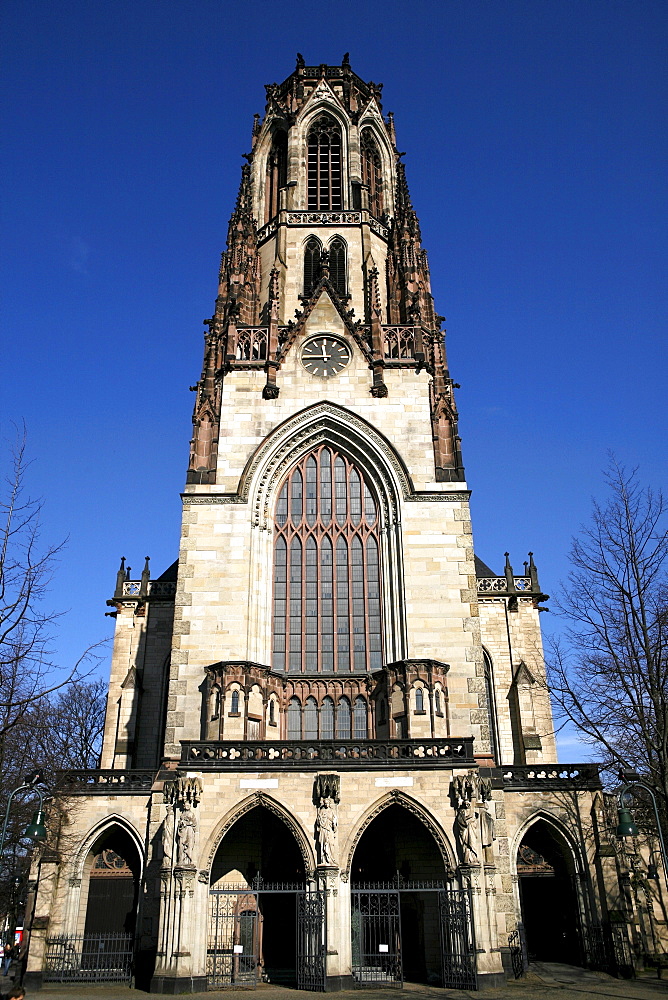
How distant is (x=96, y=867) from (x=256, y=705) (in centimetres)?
646

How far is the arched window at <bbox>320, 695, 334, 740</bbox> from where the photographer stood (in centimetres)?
2455

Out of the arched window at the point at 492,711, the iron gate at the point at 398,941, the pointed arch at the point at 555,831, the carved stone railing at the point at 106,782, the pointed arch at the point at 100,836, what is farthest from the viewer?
the arched window at the point at 492,711

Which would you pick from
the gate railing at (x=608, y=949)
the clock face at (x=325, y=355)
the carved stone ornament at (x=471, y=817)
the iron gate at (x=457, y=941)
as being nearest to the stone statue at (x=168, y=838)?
the iron gate at (x=457, y=941)

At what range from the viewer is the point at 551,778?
2434 cm

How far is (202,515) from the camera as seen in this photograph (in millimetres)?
26203

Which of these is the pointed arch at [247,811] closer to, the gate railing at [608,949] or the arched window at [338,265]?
the gate railing at [608,949]

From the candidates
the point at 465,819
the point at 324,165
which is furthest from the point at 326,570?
the point at 324,165

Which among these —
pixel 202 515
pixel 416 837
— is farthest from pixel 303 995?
pixel 202 515

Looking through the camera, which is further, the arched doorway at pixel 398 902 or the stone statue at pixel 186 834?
the arched doorway at pixel 398 902

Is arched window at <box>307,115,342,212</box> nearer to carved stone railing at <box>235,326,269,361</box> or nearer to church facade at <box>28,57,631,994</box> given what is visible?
church facade at <box>28,57,631,994</box>

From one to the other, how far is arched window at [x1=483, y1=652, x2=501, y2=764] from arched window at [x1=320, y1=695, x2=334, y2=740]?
8.07m

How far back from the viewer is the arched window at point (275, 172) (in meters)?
37.5

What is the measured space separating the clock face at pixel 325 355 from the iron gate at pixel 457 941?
53.9 feet

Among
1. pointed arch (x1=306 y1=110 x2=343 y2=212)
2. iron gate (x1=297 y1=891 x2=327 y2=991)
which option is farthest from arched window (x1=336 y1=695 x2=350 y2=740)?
pointed arch (x1=306 y1=110 x2=343 y2=212)
